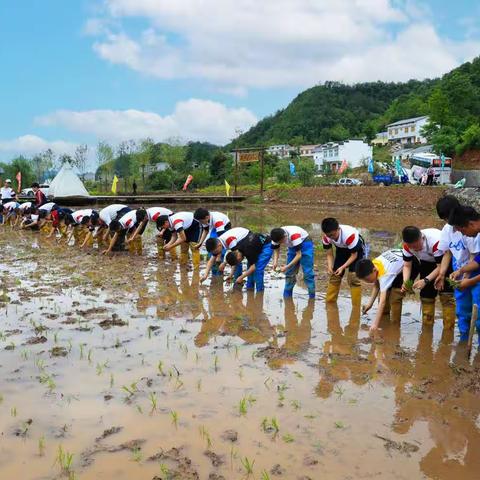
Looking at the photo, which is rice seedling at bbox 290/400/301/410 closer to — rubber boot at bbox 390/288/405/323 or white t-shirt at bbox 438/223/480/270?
white t-shirt at bbox 438/223/480/270

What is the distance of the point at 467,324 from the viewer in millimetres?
5730

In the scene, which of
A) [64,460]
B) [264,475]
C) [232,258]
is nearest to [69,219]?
[232,258]

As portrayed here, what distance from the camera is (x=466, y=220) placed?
486cm

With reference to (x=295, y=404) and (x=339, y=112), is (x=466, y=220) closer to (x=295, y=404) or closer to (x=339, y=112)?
(x=295, y=404)

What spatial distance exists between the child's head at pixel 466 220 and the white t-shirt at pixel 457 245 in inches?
13.8

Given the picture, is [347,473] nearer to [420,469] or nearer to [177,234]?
[420,469]

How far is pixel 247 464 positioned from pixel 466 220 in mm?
3118

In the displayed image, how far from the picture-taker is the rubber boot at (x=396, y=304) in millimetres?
6555

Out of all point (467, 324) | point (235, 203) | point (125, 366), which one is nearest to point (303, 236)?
point (467, 324)

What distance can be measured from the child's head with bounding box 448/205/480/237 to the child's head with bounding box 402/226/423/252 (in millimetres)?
887

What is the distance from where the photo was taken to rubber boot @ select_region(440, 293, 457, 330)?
242 inches

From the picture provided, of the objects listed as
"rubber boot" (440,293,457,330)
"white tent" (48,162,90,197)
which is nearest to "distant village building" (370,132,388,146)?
"white tent" (48,162,90,197)

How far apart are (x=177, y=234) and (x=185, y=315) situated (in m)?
4.15

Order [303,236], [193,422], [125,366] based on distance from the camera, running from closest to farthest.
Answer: [193,422] < [125,366] < [303,236]
